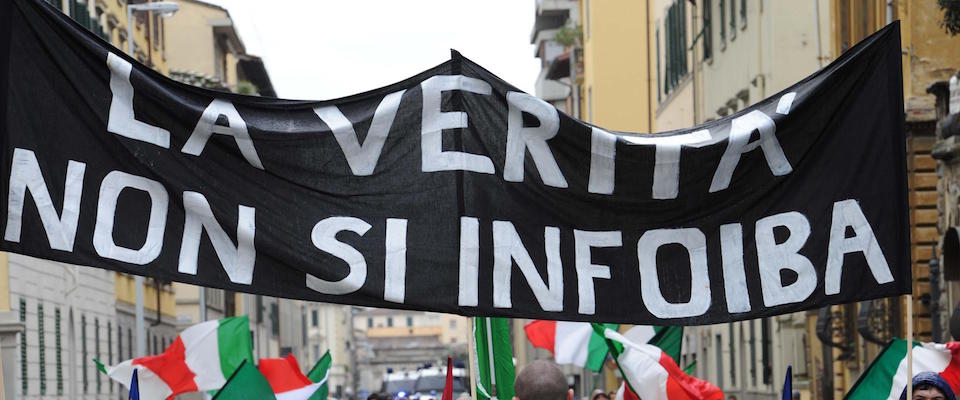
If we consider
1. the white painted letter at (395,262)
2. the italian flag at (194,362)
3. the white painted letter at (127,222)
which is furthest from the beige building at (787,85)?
the white painted letter at (127,222)

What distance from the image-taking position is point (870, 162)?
9578mm

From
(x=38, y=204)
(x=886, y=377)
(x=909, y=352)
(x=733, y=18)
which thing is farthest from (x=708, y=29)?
(x=38, y=204)

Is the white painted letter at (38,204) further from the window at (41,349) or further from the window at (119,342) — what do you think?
the window at (119,342)

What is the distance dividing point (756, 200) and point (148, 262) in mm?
2556

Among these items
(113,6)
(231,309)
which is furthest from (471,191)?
→ (231,309)

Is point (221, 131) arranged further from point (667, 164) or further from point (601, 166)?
point (667, 164)

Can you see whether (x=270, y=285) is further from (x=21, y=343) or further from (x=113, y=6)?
(x=113, y=6)

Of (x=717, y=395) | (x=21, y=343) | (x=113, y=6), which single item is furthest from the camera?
(x=113, y=6)

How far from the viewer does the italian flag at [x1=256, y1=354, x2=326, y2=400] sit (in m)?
17.4

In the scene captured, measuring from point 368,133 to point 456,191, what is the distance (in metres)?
0.43

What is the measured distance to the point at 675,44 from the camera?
49094 millimetres

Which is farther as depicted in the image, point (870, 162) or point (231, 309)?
point (231, 309)

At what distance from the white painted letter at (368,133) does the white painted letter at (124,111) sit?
2.27 ft

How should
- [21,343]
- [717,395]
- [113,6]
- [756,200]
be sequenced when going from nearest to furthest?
[756,200]
[717,395]
[21,343]
[113,6]
